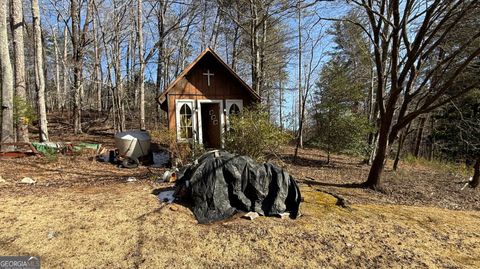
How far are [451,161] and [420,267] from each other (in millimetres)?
14107

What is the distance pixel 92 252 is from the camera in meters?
3.21

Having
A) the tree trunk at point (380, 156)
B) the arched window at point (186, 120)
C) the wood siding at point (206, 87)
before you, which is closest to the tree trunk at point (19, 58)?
the wood siding at point (206, 87)

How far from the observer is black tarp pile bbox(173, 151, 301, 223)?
4512 millimetres

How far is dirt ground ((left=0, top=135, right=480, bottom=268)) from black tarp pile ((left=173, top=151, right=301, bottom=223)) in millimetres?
261

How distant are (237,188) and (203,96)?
18.6ft

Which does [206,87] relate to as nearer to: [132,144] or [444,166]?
[132,144]

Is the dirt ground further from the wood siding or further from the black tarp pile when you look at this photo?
the wood siding

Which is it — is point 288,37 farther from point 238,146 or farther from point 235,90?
point 238,146

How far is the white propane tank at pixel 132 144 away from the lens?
340 inches

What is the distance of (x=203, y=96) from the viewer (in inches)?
380

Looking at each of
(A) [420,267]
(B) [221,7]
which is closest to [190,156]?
(A) [420,267]

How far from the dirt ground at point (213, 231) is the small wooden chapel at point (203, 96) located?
142 inches

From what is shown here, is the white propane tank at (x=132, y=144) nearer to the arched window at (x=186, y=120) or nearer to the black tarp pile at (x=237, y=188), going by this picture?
the arched window at (x=186, y=120)

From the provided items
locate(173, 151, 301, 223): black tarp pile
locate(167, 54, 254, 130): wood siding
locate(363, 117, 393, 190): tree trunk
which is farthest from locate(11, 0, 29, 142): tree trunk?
locate(363, 117, 393, 190): tree trunk
